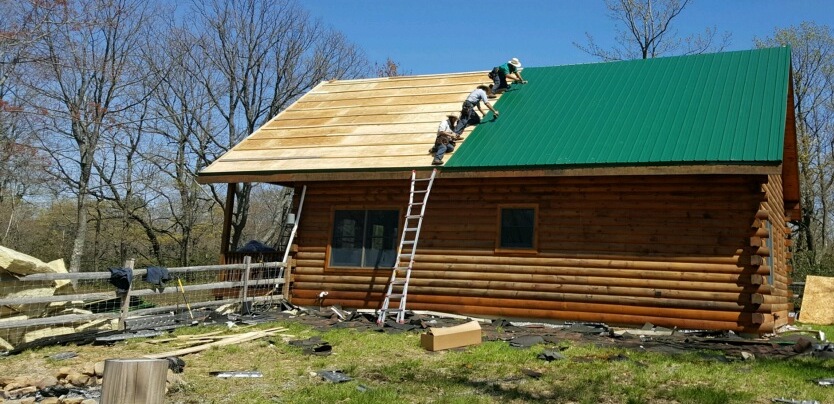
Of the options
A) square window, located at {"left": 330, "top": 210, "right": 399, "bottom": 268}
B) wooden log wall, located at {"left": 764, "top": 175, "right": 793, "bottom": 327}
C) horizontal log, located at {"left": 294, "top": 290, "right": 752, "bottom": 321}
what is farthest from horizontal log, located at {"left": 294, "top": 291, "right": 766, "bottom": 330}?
wooden log wall, located at {"left": 764, "top": 175, "right": 793, "bottom": 327}

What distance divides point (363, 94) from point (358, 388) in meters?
12.2

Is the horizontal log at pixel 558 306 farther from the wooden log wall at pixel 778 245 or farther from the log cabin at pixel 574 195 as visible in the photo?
the wooden log wall at pixel 778 245

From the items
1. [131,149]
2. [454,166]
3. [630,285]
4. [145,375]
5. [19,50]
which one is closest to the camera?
[145,375]

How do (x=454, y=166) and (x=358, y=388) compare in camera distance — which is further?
(x=454, y=166)

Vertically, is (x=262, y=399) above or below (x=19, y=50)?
below

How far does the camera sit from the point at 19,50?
20891 millimetres

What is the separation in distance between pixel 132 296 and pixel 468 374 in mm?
7061

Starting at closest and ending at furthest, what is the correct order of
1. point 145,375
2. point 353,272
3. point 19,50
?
point 145,375 < point 353,272 < point 19,50

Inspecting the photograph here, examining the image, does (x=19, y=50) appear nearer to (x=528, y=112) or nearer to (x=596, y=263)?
(x=528, y=112)

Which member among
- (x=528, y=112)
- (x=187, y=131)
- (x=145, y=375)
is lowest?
(x=145, y=375)

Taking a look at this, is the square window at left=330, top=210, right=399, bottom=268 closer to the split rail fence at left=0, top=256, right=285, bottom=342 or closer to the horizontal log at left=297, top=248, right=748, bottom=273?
the horizontal log at left=297, top=248, right=748, bottom=273

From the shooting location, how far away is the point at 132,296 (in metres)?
11.8

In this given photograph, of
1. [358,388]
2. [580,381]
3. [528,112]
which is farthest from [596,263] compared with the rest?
[358,388]

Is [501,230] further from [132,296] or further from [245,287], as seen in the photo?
[132,296]
